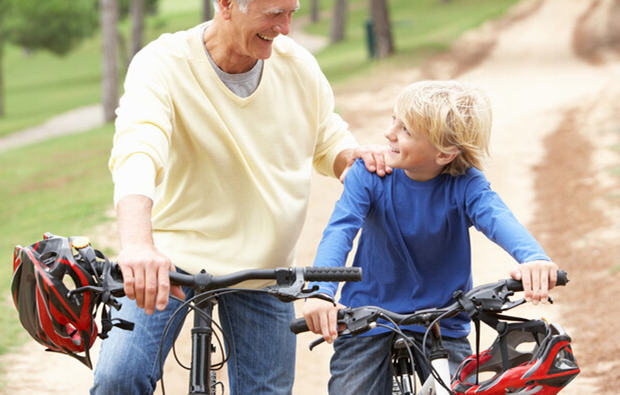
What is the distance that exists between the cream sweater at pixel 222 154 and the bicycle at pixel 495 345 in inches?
28.4

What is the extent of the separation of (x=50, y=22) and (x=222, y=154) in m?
41.4

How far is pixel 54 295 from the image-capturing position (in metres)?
2.29

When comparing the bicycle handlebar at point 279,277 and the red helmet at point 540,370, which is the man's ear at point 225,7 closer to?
the bicycle handlebar at point 279,277

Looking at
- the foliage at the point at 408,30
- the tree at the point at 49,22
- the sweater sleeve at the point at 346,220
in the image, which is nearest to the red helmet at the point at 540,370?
the sweater sleeve at the point at 346,220

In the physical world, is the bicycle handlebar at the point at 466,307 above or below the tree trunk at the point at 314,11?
below

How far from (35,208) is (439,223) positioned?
11.1m

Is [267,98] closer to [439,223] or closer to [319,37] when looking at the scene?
[439,223]

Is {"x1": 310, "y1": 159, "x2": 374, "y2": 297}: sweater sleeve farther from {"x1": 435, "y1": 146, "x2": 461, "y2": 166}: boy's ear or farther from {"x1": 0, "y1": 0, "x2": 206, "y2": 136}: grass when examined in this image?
{"x1": 0, "y1": 0, "x2": 206, "y2": 136}: grass

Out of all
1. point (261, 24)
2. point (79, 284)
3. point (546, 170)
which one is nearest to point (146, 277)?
point (79, 284)

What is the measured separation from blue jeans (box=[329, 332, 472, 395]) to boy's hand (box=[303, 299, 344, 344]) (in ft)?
2.13

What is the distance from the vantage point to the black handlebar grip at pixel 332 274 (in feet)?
7.49

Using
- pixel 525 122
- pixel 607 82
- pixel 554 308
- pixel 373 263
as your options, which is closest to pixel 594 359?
pixel 554 308

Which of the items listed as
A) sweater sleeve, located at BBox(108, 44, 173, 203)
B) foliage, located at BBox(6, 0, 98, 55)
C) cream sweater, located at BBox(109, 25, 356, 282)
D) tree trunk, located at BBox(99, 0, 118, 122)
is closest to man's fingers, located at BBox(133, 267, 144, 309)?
sweater sleeve, located at BBox(108, 44, 173, 203)

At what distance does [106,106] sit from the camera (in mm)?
23391
